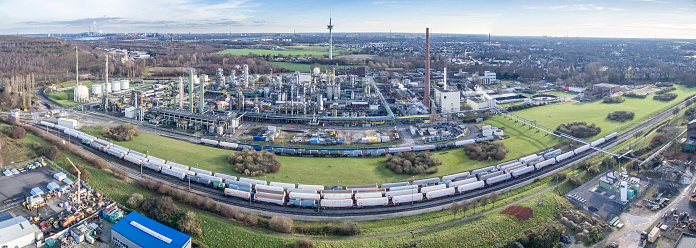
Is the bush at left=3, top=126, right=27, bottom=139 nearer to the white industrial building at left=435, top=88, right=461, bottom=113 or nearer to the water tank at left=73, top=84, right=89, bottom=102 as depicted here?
the water tank at left=73, top=84, right=89, bottom=102

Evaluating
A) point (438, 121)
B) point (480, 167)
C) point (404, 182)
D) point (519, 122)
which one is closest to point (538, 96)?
point (519, 122)

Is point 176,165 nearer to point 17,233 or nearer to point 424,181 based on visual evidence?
point 17,233

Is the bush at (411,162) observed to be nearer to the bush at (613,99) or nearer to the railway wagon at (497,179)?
the railway wagon at (497,179)

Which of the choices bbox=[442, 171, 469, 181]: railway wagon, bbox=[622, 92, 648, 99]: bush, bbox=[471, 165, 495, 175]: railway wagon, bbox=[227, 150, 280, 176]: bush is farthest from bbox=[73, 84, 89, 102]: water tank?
bbox=[622, 92, 648, 99]: bush

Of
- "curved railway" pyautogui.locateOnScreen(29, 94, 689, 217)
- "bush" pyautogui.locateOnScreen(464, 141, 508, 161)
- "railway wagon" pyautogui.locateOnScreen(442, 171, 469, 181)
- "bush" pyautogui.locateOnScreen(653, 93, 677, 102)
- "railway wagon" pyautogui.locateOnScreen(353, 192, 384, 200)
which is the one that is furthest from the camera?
"bush" pyautogui.locateOnScreen(653, 93, 677, 102)

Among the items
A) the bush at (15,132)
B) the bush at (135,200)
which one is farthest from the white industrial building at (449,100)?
the bush at (15,132)

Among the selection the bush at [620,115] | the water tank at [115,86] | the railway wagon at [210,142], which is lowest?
the railway wagon at [210,142]
